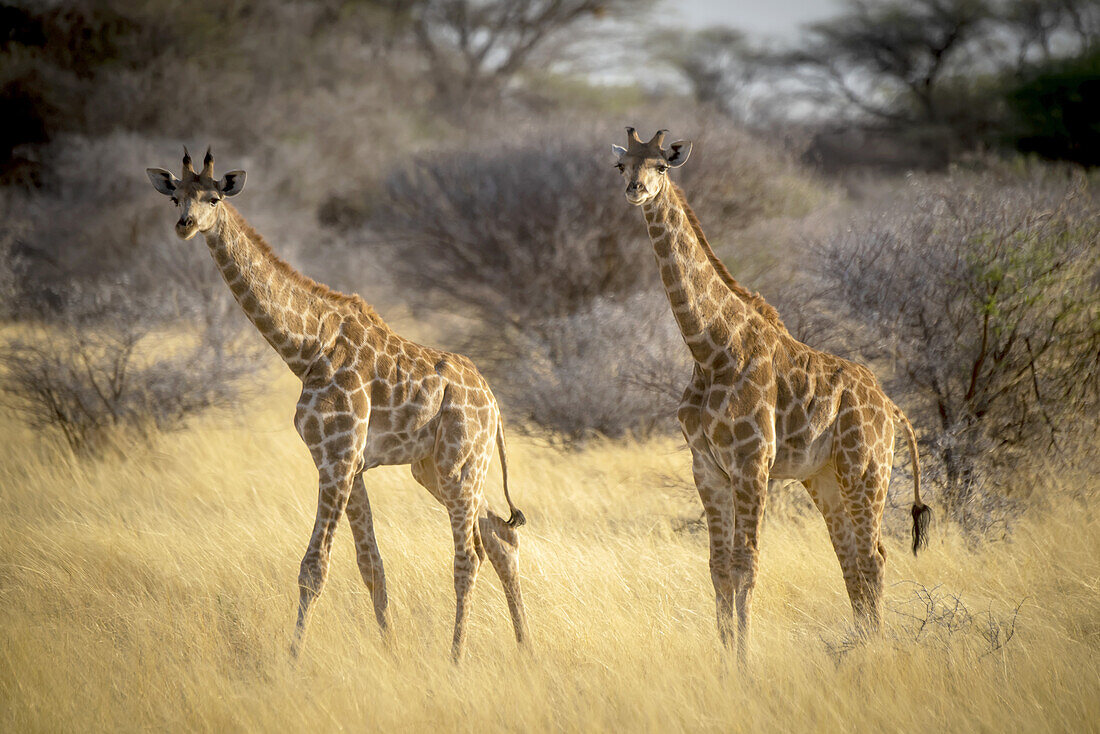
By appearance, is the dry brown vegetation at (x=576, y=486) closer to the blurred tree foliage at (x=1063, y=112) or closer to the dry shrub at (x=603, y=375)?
the dry shrub at (x=603, y=375)

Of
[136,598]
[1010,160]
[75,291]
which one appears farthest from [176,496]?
[1010,160]

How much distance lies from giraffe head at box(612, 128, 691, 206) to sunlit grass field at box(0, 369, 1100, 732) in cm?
216

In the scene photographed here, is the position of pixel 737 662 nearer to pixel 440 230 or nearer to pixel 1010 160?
pixel 440 230

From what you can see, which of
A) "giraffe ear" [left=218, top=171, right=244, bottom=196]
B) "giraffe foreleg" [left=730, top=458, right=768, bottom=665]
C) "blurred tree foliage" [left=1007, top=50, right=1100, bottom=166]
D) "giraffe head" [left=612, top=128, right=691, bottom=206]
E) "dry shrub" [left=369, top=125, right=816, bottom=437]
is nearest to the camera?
"giraffe head" [left=612, top=128, right=691, bottom=206]

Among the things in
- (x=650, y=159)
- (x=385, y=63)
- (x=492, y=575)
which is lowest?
(x=492, y=575)

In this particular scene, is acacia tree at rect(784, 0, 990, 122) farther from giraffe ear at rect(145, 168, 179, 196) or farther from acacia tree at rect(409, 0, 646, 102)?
giraffe ear at rect(145, 168, 179, 196)

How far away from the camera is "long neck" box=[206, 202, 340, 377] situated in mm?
4676

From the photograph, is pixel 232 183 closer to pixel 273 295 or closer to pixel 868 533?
pixel 273 295

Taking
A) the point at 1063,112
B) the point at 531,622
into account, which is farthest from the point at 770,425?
the point at 1063,112

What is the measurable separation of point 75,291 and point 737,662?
7133mm

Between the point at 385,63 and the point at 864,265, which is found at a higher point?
the point at 385,63

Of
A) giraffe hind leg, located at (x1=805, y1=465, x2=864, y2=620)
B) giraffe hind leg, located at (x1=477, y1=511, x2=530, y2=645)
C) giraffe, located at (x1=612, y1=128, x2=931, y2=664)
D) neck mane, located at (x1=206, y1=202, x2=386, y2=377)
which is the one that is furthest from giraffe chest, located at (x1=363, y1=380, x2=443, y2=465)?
giraffe hind leg, located at (x1=805, y1=465, x2=864, y2=620)

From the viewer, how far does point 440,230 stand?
1273cm

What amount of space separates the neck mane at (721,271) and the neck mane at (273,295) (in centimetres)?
178
